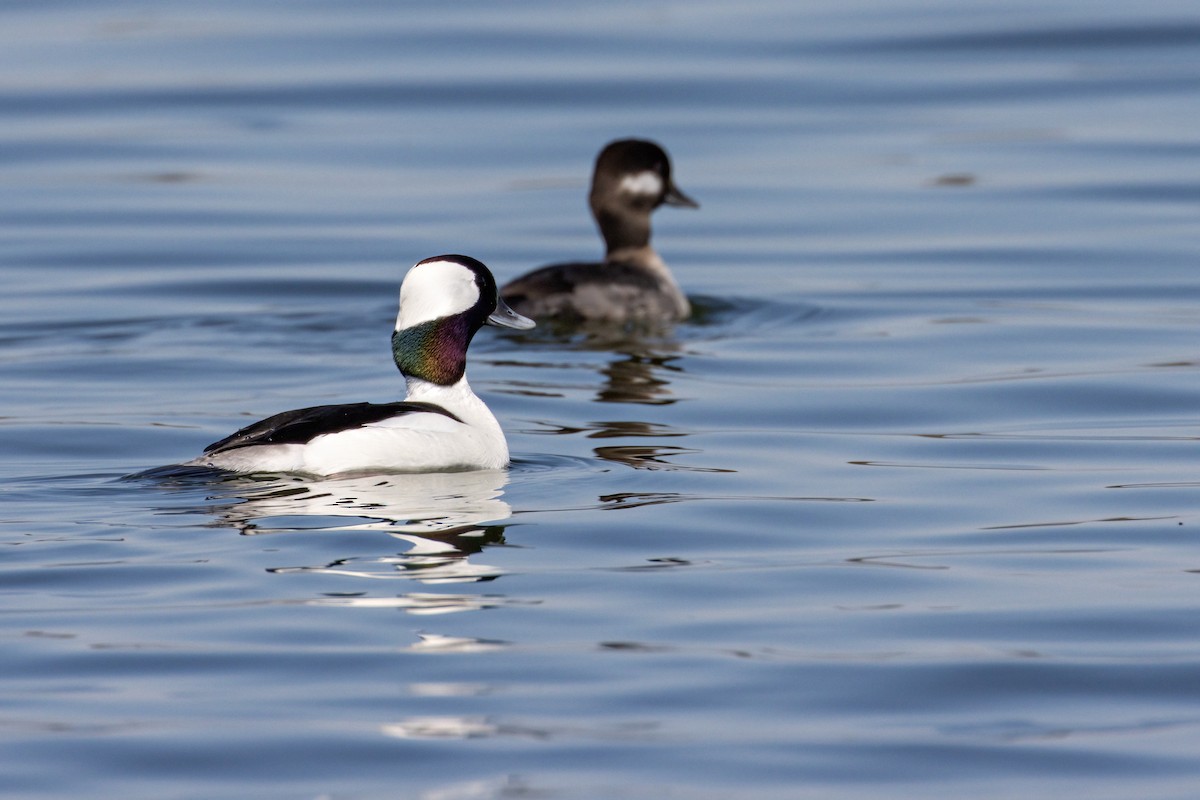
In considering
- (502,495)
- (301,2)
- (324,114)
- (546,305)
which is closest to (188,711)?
(502,495)

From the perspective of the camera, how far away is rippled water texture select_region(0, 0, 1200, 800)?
5.83 m

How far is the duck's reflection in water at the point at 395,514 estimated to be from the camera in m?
7.43

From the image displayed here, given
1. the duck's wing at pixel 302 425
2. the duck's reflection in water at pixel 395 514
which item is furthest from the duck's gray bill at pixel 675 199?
the duck's wing at pixel 302 425

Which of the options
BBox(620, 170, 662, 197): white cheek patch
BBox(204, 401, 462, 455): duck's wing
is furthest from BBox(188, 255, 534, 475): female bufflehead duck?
BBox(620, 170, 662, 197): white cheek patch

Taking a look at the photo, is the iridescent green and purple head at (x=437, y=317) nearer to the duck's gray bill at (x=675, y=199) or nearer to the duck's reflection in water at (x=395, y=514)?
the duck's reflection in water at (x=395, y=514)

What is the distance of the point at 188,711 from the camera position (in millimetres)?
5895

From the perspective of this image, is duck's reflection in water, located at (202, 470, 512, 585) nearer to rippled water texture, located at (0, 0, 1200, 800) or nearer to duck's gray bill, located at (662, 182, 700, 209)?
rippled water texture, located at (0, 0, 1200, 800)

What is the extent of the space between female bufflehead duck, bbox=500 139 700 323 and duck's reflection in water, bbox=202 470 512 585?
4.65 meters

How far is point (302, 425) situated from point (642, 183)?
281 inches

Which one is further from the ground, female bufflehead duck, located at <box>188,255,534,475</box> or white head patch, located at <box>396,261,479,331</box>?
white head patch, located at <box>396,261,479,331</box>

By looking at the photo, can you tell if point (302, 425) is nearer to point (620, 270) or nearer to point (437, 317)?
point (437, 317)

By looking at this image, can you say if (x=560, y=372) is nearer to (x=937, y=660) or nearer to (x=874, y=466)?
(x=874, y=466)

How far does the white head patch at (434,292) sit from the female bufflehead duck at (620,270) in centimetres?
401

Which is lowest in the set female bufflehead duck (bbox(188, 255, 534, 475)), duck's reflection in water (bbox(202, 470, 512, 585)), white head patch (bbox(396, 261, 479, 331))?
duck's reflection in water (bbox(202, 470, 512, 585))
